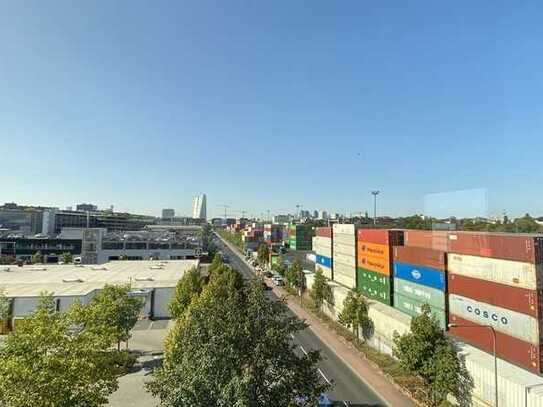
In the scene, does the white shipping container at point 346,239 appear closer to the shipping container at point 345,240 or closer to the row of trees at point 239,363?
the shipping container at point 345,240

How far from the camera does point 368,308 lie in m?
36.8

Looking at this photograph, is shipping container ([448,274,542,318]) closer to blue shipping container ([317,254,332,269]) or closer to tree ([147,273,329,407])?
tree ([147,273,329,407])

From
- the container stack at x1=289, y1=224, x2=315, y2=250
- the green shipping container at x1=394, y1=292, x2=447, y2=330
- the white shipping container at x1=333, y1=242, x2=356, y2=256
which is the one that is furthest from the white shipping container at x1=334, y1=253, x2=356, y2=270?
the container stack at x1=289, y1=224, x2=315, y2=250

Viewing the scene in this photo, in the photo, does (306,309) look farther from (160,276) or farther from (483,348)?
(483,348)

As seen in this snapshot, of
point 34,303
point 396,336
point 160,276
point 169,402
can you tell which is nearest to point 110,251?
point 160,276

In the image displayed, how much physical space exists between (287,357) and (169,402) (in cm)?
426

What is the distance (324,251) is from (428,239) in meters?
30.4

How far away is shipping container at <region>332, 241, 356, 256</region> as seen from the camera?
51397mm

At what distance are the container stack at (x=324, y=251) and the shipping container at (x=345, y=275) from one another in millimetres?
2531

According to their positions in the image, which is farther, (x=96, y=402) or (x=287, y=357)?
(x=287, y=357)

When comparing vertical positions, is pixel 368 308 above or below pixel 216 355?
below

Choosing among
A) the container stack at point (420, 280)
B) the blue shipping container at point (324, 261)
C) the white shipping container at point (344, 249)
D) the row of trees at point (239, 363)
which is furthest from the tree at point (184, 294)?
the blue shipping container at point (324, 261)

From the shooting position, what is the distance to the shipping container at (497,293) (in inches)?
883

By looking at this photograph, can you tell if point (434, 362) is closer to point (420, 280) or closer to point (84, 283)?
point (420, 280)
